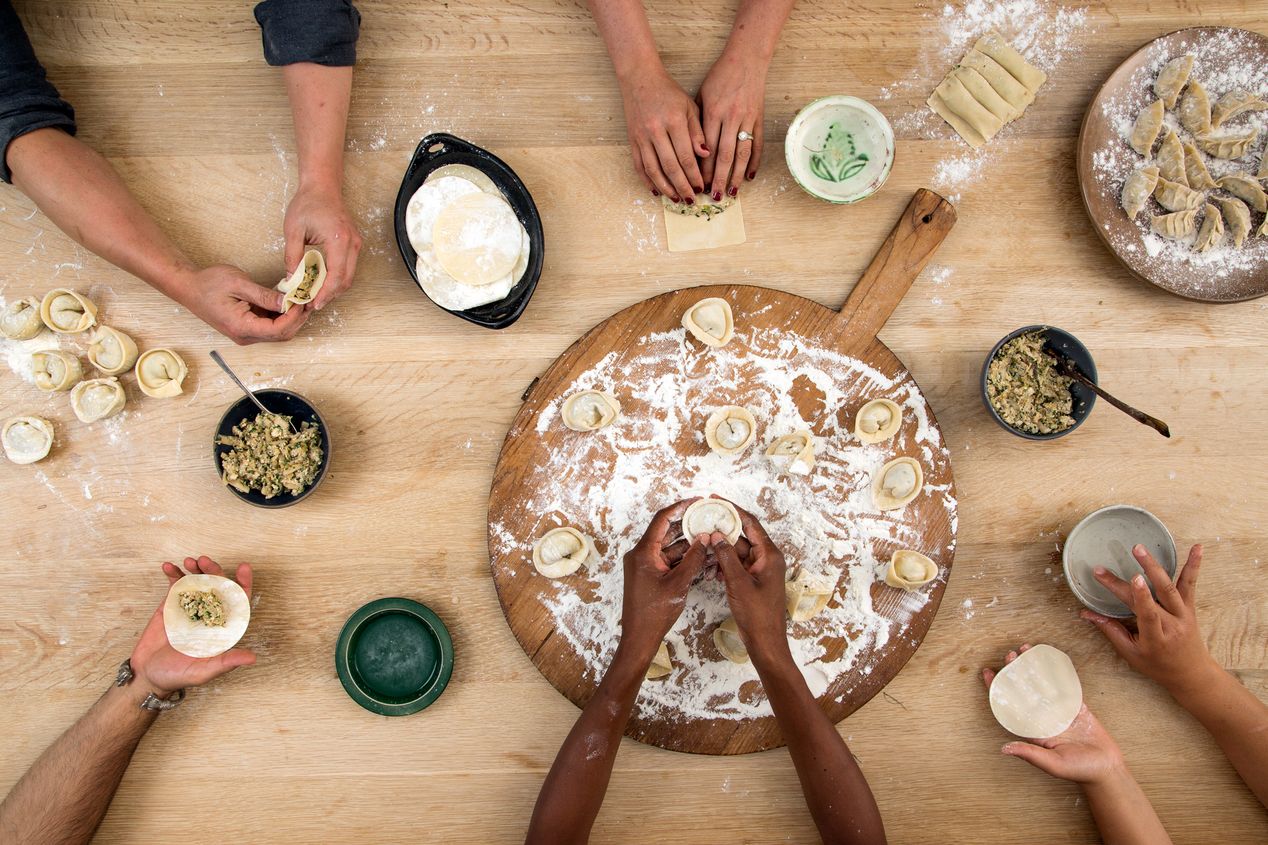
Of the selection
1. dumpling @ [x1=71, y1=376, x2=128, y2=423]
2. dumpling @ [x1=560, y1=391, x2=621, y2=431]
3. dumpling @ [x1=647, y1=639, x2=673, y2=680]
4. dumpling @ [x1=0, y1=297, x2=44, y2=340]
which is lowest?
dumpling @ [x1=647, y1=639, x2=673, y2=680]

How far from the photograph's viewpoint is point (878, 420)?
71.7 inches

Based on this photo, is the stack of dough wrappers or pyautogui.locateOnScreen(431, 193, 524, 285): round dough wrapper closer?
pyautogui.locateOnScreen(431, 193, 524, 285): round dough wrapper

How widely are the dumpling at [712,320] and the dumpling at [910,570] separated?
67 centimetres

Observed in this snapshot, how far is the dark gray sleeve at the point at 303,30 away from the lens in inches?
68.4

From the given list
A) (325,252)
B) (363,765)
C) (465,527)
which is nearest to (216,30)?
(325,252)

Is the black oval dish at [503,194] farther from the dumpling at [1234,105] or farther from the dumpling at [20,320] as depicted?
the dumpling at [1234,105]

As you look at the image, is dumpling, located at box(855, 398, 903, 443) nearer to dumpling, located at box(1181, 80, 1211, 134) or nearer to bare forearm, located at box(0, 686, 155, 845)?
dumpling, located at box(1181, 80, 1211, 134)

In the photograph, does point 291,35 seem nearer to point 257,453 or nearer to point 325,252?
point 325,252

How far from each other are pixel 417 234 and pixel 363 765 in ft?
4.31

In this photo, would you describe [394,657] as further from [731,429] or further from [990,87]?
[990,87]

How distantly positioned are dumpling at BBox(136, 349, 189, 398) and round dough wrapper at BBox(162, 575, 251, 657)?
462 mm

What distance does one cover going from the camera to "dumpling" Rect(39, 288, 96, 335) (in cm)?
185

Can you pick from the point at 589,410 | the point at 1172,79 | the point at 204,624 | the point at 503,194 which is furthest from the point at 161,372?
the point at 1172,79

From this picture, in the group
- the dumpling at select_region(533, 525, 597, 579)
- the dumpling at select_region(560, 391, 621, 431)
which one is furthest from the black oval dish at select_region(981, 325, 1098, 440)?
the dumpling at select_region(533, 525, 597, 579)
